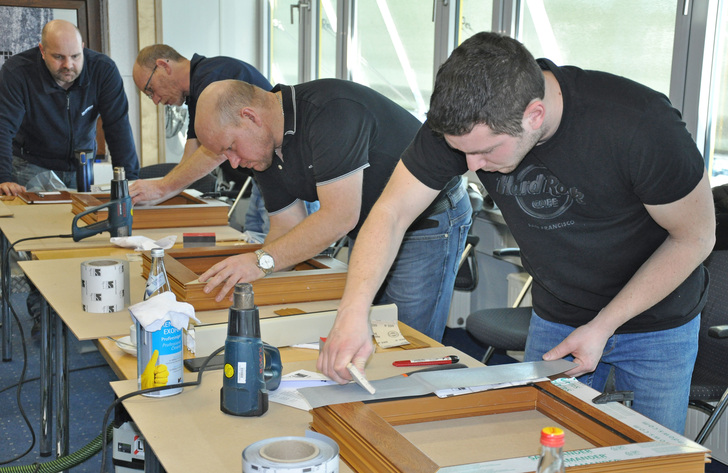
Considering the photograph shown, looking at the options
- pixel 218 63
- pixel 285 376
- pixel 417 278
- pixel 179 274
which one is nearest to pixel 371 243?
pixel 285 376

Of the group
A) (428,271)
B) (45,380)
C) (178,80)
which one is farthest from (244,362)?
(178,80)

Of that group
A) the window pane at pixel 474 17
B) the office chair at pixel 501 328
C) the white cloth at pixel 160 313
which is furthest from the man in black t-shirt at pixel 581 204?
the window pane at pixel 474 17

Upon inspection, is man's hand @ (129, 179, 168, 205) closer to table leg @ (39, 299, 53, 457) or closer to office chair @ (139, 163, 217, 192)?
table leg @ (39, 299, 53, 457)

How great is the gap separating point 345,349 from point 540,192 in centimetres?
54

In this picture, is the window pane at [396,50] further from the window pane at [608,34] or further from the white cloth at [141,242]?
the white cloth at [141,242]

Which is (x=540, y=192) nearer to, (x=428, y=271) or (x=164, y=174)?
(x=428, y=271)

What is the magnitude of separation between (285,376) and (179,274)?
63 cm

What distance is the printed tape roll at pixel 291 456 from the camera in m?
0.92

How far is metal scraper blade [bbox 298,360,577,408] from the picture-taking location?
3.97 ft

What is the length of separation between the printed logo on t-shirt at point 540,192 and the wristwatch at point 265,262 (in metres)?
0.67

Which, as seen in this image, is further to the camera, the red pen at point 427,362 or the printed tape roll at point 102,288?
the printed tape roll at point 102,288

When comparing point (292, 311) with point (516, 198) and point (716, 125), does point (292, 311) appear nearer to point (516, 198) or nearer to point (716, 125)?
point (516, 198)

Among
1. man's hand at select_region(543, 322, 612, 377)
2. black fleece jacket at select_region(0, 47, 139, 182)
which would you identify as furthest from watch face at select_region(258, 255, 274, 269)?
black fleece jacket at select_region(0, 47, 139, 182)

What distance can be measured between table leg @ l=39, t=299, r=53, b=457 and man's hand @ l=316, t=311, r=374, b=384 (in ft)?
4.40
